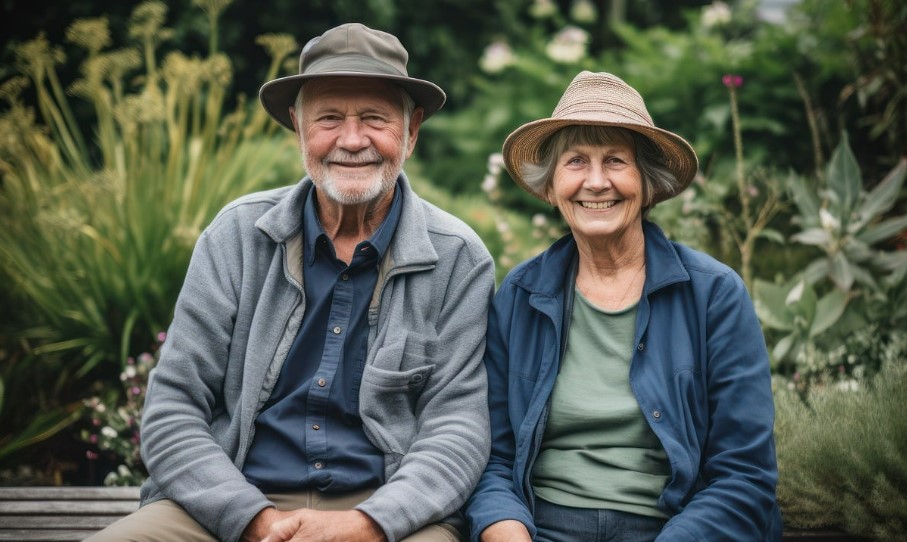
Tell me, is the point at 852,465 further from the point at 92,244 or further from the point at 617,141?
the point at 92,244

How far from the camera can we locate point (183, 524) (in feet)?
8.67

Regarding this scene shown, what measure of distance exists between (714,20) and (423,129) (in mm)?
3021

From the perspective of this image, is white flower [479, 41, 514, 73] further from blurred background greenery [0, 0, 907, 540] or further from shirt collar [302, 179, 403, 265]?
shirt collar [302, 179, 403, 265]

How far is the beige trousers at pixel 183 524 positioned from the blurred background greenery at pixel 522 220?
1.28 metres

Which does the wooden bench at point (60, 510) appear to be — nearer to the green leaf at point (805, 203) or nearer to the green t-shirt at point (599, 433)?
the green t-shirt at point (599, 433)

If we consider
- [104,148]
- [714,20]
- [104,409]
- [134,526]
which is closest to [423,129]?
[714,20]

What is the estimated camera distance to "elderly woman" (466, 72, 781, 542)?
258 centimetres

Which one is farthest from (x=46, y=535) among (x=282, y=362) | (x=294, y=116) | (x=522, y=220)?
(x=522, y=220)

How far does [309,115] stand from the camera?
9.69 feet

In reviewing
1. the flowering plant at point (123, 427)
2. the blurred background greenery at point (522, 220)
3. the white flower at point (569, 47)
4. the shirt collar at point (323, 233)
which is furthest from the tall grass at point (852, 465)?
the white flower at point (569, 47)

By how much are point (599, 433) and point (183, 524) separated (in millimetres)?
1234

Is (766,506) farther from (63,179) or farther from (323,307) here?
(63,179)

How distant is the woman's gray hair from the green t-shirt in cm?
42

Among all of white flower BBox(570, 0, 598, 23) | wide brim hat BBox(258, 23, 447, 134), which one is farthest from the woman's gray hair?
white flower BBox(570, 0, 598, 23)
